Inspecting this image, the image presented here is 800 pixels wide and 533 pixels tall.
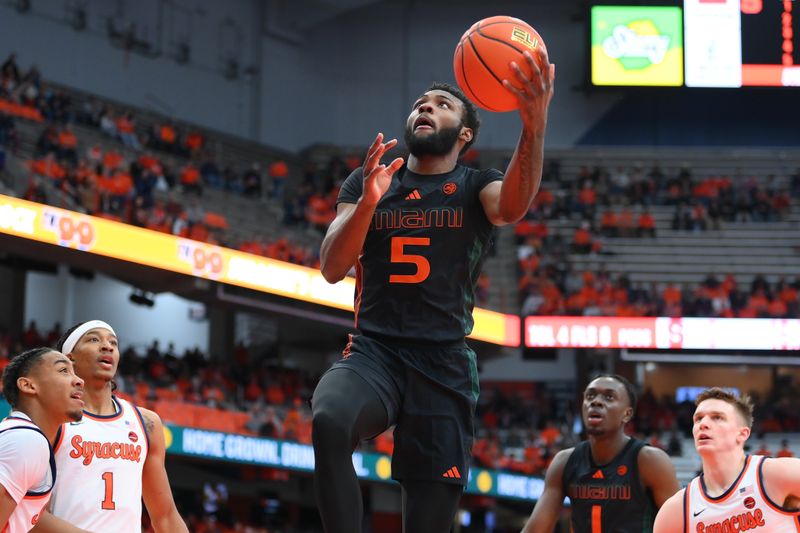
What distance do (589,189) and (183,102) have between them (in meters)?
10.5

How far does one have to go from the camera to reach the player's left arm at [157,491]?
650 cm

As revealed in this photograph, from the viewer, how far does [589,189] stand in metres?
32.4

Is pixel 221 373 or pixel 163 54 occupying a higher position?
pixel 163 54

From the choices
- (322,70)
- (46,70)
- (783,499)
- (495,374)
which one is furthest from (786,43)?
(783,499)

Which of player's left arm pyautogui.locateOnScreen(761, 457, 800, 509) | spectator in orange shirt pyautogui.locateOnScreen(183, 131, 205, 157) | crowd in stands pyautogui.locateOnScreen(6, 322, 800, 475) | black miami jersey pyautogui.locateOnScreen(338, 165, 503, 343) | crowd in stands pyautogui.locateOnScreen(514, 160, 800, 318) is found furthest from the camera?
spectator in orange shirt pyautogui.locateOnScreen(183, 131, 205, 157)

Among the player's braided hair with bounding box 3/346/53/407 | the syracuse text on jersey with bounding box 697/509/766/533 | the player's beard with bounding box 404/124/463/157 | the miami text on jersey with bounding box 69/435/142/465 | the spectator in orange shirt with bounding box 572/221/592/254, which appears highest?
the spectator in orange shirt with bounding box 572/221/592/254

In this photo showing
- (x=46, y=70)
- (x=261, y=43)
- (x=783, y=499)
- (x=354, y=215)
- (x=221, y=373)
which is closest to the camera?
(x=354, y=215)

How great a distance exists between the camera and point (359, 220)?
15.5 feet

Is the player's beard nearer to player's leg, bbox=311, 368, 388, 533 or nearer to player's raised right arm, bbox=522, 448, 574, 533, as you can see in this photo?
player's leg, bbox=311, 368, 388, 533

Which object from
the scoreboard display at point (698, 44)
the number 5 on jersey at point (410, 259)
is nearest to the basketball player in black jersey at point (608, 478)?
the number 5 on jersey at point (410, 259)

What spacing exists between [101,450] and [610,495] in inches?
120

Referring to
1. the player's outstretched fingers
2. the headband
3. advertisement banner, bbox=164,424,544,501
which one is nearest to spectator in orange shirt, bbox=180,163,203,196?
advertisement banner, bbox=164,424,544,501

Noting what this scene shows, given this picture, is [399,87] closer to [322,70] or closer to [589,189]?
[322,70]

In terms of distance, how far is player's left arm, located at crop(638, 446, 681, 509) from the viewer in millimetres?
7473
